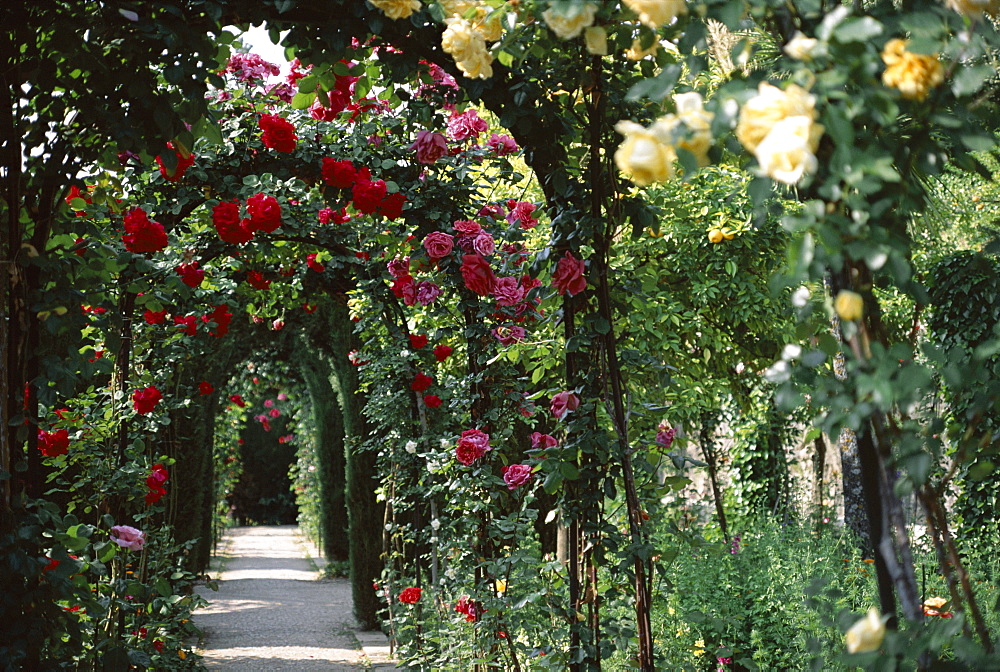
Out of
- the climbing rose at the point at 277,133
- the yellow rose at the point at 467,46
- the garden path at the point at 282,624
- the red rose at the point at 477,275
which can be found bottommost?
the garden path at the point at 282,624

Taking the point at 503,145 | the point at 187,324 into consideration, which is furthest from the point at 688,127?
the point at 187,324

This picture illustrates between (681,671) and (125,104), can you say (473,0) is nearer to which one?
(125,104)

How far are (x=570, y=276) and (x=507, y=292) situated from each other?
0.75 m

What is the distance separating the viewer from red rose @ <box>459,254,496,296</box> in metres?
2.73

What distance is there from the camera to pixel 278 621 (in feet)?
22.9

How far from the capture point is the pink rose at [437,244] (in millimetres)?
2973

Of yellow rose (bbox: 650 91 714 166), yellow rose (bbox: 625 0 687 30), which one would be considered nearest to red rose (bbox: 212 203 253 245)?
yellow rose (bbox: 625 0 687 30)

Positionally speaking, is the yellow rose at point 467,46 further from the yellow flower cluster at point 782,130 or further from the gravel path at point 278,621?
the gravel path at point 278,621

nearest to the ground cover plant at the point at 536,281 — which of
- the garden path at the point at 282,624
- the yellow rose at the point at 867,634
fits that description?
the yellow rose at the point at 867,634

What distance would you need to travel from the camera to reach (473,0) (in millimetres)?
1593

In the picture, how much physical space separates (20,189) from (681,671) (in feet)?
6.35

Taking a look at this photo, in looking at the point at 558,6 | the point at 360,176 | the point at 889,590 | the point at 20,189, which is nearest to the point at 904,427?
the point at 889,590

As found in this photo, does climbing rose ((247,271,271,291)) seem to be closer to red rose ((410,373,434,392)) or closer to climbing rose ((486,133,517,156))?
red rose ((410,373,434,392))

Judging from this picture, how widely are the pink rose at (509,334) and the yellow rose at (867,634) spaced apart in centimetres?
181
